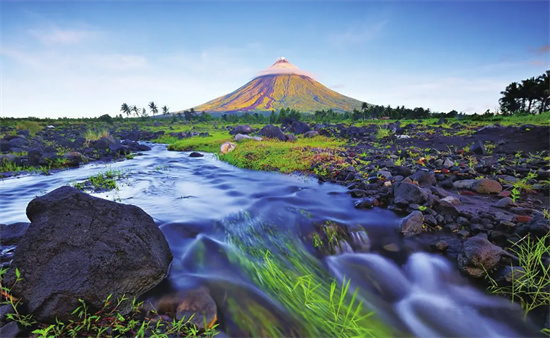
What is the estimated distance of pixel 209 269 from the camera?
13.1ft

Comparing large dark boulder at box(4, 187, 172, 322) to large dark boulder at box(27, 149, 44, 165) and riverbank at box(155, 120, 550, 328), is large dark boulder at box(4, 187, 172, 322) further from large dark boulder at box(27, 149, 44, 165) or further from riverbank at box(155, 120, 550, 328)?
large dark boulder at box(27, 149, 44, 165)

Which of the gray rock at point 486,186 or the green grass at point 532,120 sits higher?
the green grass at point 532,120

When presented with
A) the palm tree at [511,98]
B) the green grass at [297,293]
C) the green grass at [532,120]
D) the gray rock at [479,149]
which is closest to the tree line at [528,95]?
the palm tree at [511,98]

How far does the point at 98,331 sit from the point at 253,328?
1.66m

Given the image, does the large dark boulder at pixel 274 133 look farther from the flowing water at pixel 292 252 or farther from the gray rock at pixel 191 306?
the gray rock at pixel 191 306

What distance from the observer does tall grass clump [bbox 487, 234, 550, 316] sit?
3.19 m

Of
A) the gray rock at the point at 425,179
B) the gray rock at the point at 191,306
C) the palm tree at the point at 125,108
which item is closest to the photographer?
the gray rock at the point at 191,306

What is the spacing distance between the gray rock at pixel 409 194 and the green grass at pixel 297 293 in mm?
3016

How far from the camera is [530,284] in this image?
130 inches

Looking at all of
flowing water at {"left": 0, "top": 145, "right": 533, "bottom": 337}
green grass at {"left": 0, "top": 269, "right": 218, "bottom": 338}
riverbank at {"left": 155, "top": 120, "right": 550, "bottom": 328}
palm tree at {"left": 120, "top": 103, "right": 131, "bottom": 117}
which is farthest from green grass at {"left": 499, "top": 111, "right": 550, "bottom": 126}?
palm tree at {"left": 120, "top": 103, "right": 131, "bottom": 117}

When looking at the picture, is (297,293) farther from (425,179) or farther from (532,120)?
(532,120)

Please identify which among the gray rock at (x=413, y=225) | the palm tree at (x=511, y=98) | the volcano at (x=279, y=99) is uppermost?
the volcano at (x=279, y=99)

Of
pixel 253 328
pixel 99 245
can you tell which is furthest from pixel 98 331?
pixel 253 328

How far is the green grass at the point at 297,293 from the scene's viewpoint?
295cm
